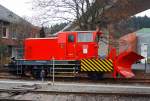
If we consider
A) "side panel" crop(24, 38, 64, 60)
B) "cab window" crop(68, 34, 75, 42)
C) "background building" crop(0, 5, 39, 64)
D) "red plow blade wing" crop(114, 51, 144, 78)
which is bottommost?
"red plow blade wing" crop(114, 51, 144, 78)

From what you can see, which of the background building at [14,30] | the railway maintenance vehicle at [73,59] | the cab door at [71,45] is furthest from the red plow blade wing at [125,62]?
the background building at [14,30]

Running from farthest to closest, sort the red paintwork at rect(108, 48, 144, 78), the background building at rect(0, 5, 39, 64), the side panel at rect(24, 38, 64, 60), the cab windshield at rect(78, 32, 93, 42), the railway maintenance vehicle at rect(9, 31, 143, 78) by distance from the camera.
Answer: the background building at rect(0, 5, 39, 64) < the side panel at rect(24, 38, 64, 60) < the cab windshield at rect(78, 32, 93, 42) < the railway maintenance vehicle at rect(9, 31, 143, 78) < the red paintwork at rect(108, 48, 144, 78)

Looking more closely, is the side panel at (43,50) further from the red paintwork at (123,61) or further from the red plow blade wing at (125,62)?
the red plow blade wing at (125,62)

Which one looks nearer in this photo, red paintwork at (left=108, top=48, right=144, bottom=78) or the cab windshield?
red paintwork at (left=108, top=48, right=144, bottom=78)

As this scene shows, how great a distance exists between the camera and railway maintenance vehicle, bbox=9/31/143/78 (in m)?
22.7

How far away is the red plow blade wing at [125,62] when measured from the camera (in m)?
22.5

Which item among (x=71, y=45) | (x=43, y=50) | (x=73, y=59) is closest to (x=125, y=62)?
(x=73, y=59)

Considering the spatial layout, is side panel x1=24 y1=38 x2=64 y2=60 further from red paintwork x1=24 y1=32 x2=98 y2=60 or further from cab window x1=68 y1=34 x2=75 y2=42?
cab window x1=68 y1=34 x2=75 y2=42

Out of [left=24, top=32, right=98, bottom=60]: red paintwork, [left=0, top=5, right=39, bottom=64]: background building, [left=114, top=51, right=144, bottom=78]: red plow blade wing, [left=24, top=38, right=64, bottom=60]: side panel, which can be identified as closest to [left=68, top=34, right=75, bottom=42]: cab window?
[left=24, top=32, right=98, bottom=60]: red paintwork

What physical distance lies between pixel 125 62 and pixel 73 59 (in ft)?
9.93

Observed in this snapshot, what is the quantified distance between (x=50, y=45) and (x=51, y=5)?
33.9 ft

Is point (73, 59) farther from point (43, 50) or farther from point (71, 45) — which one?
point (43, 50)

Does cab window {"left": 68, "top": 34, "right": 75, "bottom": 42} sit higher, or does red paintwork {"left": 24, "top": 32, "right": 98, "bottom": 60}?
cab window {"left": 68, "top": 34, "right": 75, "bottom": 42}

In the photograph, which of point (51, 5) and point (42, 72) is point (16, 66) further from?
point (51, 5)
